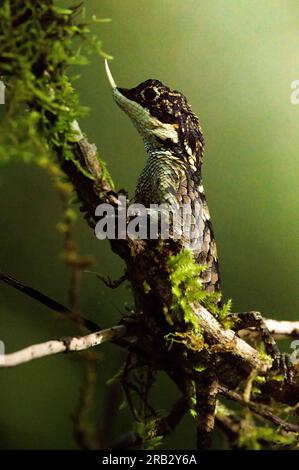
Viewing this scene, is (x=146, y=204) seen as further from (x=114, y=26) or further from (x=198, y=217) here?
(x=114, y=26)

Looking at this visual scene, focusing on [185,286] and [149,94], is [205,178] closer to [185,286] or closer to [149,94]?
[149,94]

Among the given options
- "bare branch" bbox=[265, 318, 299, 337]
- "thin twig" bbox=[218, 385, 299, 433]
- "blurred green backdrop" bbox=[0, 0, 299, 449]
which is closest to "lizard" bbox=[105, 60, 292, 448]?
"bare branch" bbox=[265, 318, 299, 337]

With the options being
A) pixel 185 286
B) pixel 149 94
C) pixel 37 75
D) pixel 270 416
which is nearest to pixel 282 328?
pixel 270 416

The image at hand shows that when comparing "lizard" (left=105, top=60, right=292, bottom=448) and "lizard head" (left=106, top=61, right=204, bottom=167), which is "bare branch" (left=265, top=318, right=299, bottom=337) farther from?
"lizard head" (left=106, top=61, right=204, bottom=167)

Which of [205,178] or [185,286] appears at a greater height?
[205,178]

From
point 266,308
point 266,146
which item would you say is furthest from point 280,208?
point 266,308

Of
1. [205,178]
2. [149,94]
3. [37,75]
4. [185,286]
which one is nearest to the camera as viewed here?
[37,75]
